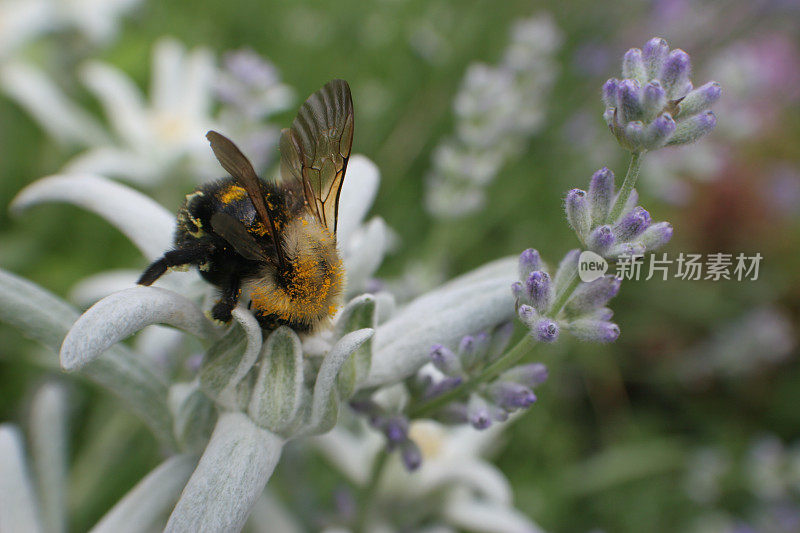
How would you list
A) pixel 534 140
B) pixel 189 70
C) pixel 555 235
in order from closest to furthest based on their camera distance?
pixel 189 70
pixel 555 235
pixel 534 140

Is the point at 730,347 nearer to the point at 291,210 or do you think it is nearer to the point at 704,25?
the point at 704,25

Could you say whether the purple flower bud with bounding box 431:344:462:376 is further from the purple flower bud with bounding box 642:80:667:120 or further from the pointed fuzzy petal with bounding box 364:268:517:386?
the purple flower bud with bounding box 642:80:667:120

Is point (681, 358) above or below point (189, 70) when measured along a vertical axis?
above

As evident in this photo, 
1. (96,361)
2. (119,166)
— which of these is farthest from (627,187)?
(119,166)

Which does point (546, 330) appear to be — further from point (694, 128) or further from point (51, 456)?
point (51, 456)

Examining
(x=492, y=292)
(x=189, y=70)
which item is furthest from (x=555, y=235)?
(x=492, y=292)

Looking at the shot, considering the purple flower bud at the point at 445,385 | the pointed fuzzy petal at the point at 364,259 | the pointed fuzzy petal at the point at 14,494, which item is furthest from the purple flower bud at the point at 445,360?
the pointed fuzzy petal at the point at 14,494

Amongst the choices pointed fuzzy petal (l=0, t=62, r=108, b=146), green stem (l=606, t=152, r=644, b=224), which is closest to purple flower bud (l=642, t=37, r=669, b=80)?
green stem (l=606, t=152, r=644, b=224)
